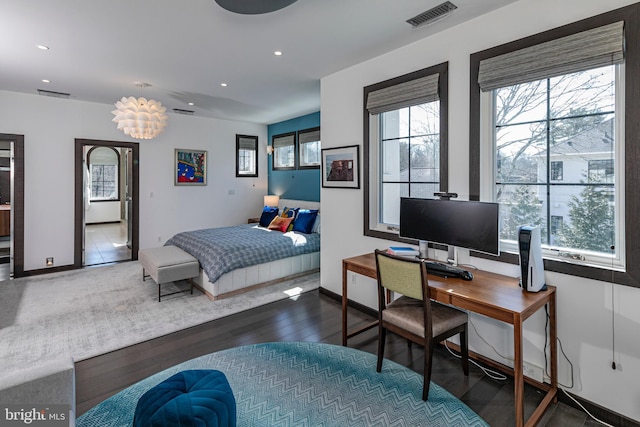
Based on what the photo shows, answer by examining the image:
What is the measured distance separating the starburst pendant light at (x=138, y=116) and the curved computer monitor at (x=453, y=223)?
122 inches

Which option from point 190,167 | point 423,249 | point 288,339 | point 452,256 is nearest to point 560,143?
point 452,256

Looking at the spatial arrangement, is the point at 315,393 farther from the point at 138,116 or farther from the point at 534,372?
the point at 138,116

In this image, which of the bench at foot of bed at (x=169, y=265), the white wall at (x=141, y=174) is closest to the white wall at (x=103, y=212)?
the white wall at (x=141, y=174)

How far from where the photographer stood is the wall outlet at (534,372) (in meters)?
2.28

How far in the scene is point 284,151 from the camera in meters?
6.92

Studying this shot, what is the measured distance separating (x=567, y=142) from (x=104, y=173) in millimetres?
11717

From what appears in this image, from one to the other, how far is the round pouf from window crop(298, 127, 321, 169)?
4627 millimetres

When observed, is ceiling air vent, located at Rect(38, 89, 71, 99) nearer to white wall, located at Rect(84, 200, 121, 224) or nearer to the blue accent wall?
the blue accent wall

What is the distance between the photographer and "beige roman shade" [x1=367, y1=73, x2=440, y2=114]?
287 cm

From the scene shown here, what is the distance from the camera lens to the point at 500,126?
2.54 meters

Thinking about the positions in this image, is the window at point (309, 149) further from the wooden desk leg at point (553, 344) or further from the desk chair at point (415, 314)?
the wooden desk leg at point (553, 344)

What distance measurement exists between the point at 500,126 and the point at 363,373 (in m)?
2.14

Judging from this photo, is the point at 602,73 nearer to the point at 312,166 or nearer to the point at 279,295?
the point at 279,295

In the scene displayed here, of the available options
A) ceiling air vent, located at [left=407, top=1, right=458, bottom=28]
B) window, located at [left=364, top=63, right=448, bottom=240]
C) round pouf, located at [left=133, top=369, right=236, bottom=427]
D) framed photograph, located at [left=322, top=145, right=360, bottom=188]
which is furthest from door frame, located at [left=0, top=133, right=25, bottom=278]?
ceiling air vent, located at [left=407, top=1, right=458, bottom=28]
